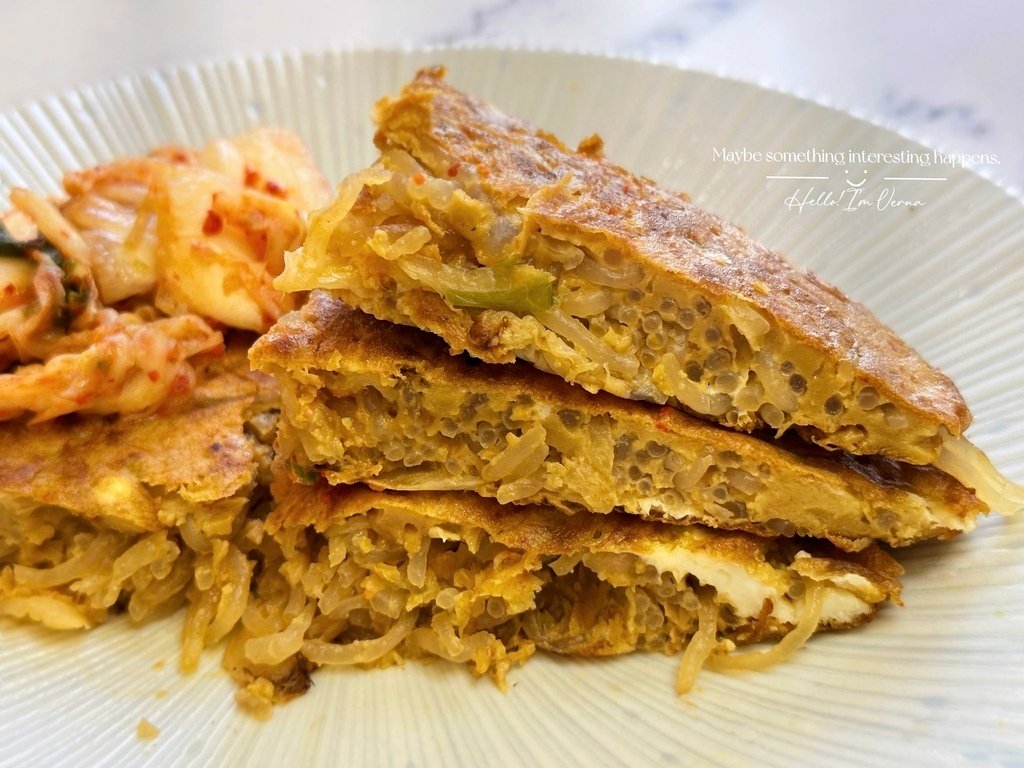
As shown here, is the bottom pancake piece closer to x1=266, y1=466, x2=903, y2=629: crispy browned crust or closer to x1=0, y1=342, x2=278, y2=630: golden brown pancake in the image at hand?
x1=266, y1=466, x2=903, y2=629: crispy browned crust

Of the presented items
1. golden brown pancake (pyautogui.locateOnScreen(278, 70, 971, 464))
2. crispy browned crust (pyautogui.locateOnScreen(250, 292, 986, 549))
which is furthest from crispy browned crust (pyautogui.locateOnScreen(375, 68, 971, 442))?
crispy browned crust (pyautogui.locateOnScreen(250, 292, 986, 549))

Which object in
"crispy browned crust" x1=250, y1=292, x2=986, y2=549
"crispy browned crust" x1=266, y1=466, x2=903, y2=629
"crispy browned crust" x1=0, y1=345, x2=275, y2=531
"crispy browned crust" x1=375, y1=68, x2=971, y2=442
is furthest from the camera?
"crispy browned crust" x1=0, y1=345, x2=275, y2=531

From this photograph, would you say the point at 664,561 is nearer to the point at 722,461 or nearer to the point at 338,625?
the point at 722,461

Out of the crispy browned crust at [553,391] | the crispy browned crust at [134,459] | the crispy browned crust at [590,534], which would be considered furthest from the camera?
the crispy browned crust at [134,459]

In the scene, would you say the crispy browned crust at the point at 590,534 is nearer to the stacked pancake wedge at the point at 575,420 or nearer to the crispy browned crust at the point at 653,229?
the stacked pancake wedge at the point at 575,420

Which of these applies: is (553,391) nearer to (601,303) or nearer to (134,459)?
(601,303)

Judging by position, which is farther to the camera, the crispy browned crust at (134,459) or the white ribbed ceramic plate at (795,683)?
the crispy browned crust at (134,459)

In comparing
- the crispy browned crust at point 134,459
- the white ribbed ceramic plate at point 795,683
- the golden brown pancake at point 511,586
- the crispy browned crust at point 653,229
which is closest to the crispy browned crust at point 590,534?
the golden brown pancake at point 511,586
